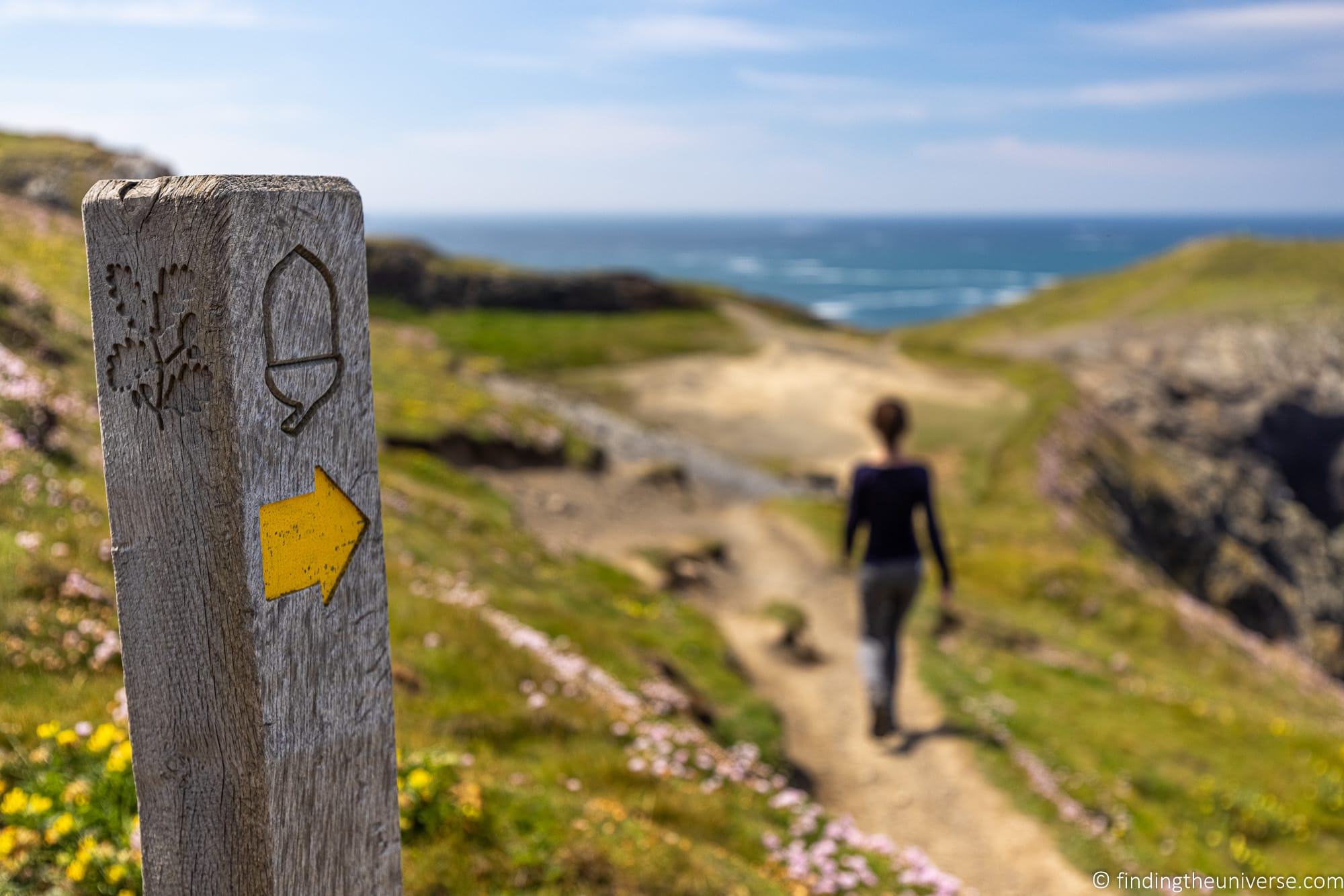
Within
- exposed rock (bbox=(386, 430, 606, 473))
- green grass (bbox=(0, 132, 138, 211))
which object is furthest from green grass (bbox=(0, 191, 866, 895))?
green grass (bbox=(0, 132, 138, 211))

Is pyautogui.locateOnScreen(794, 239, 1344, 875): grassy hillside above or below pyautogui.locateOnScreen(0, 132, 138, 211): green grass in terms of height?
below

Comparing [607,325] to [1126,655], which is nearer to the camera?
[1126,655]

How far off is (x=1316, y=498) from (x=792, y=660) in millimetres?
50077

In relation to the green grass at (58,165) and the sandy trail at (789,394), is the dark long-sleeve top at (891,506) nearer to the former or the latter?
→ the sandy trail at (789,394)

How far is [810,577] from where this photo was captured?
19.9 meters

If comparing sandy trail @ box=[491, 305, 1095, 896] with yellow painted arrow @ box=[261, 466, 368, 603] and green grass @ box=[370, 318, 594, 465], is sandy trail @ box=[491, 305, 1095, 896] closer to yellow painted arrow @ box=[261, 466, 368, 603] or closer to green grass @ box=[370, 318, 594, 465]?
green grass @ box=[370, 318, 594, 465]

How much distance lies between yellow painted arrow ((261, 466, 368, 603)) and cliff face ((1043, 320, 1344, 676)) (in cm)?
3194

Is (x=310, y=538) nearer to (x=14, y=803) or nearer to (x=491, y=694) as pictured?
(x=14, y=803)

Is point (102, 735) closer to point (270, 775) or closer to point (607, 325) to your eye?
point (270, 775)

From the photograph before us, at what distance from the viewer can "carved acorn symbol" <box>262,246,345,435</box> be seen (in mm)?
2260

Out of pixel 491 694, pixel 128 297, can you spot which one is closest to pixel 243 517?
pixel 128 297

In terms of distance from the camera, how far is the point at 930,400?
4094cm

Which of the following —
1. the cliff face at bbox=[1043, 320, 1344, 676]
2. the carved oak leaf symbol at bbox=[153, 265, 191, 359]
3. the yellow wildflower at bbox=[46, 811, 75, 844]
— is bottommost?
the cliff face at bbox=[1043, 320, 1344, 676]

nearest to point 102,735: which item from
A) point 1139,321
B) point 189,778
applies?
point 189,778
